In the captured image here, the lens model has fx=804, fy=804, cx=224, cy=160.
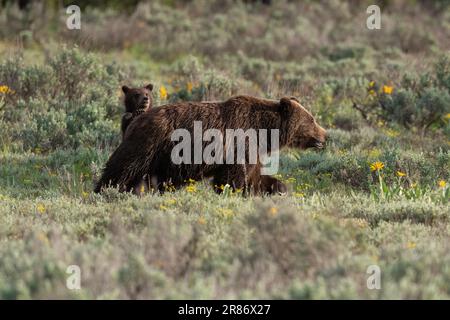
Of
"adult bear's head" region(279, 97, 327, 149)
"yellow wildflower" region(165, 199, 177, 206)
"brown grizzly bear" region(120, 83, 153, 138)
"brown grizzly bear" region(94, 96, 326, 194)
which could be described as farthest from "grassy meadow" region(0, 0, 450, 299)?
"brown grizzly bear" region(120, 83, 153, 138)

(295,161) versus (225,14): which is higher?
(225,14)

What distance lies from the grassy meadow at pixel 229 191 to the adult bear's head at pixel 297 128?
493 millimetres

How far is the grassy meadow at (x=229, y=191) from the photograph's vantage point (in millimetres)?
5195

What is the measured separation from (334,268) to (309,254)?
0.89ft

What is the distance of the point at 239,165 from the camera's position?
8.30 metres

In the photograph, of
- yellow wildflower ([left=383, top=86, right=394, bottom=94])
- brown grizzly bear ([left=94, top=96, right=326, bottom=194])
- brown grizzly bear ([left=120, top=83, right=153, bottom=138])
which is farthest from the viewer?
yellow wildflower ([left=383, top=86, right=394, bottom=94])

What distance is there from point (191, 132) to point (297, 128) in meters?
1.44

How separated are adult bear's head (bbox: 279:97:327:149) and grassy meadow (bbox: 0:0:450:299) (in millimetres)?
493

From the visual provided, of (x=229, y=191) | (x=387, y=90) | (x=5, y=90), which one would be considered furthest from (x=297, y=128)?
(x=5, y=90)

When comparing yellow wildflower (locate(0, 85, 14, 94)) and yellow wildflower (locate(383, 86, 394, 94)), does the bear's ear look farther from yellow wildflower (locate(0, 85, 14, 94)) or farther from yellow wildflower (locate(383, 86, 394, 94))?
yellow wildflower (locate(0, 85, 14, 94))

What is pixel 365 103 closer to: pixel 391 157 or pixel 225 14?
pixel 391 157

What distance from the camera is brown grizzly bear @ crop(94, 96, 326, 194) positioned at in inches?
314

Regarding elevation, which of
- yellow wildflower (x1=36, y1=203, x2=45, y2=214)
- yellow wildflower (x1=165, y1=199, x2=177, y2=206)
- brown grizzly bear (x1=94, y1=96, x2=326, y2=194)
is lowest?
yellow wildflower (x1=36, y1=203, x2=45, y2=214)

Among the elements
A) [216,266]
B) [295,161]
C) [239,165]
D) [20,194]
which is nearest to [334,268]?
[216,266]
